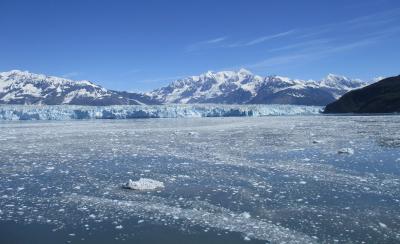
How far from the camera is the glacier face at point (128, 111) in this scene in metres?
105

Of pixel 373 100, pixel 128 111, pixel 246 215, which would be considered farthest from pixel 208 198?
pixel 373 100

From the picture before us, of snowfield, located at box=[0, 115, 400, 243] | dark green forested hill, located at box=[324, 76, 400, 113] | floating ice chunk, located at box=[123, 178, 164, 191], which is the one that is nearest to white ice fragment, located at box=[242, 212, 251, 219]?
snowfield, located at box=[0, 115, 400, 243]

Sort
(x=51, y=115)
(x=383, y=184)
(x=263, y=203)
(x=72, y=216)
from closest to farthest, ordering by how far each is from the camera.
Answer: (x=72, y=216)
(x=263, y=203)
(x=383, y=184)
(x=51, y=115)

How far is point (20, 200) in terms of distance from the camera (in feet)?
39.1

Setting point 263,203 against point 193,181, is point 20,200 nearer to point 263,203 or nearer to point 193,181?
point 193,181

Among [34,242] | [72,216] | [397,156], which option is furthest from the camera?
[397,156]

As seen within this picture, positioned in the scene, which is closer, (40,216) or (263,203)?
(40,216)

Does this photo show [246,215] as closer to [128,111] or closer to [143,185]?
[143,185]

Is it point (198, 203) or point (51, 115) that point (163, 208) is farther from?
point (51, 115)

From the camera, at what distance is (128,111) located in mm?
112938

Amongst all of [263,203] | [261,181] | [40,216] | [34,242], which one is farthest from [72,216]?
[261,181]

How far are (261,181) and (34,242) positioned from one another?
25.5 ft

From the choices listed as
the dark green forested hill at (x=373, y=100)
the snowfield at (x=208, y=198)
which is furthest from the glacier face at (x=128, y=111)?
the snowfield at (x=208, y=198)

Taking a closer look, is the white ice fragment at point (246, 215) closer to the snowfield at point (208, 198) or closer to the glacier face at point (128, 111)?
the snowfield at point (208, 198)
